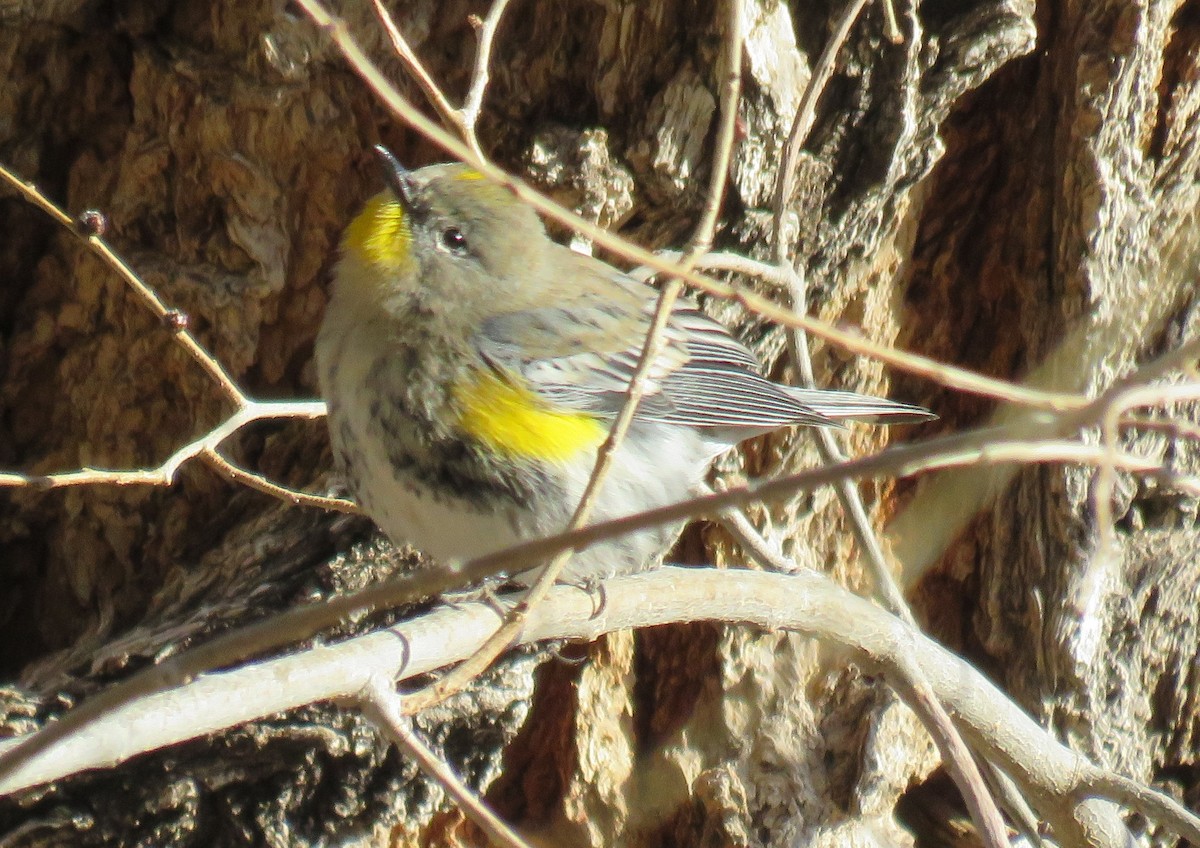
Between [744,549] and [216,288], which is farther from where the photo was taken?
[216,288]

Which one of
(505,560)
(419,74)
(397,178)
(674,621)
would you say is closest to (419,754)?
(505,560)

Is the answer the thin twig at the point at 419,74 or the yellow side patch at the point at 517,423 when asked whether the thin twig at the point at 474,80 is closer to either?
the thin twig at the point at 419,74

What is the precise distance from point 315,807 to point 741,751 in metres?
1.09

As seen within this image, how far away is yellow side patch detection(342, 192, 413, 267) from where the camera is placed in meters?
3.26

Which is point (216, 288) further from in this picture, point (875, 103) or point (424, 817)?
point (875, 103)

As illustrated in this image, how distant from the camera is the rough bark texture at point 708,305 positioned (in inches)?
132

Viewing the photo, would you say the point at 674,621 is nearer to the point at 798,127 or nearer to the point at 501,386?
the point at 501,386

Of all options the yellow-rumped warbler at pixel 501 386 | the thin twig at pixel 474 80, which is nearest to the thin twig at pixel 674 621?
the yellow-rumped warbler at pixel 501 386

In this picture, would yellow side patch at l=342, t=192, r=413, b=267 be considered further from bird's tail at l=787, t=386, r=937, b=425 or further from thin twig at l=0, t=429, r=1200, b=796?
thin twig at l=0, t=429, r=1200, b=796

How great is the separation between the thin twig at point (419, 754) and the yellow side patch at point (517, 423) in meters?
0.94

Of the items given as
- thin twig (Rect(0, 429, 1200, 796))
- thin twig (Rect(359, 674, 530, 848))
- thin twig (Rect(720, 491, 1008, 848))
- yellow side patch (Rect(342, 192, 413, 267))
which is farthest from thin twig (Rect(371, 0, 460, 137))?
thin twig (Rect(0, 429, 1200, 796))

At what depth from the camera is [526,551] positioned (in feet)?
4.23

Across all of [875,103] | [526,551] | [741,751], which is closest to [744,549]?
[741,751]

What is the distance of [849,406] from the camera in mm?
3379
